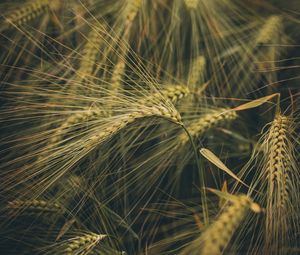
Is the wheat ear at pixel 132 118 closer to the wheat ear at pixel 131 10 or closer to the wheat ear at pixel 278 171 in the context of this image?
the wheat ear at pixel 278 171

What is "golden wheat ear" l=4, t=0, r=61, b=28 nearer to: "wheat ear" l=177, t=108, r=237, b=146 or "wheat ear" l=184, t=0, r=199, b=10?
"wheat ear" l=184, t=0, r=199, b=10

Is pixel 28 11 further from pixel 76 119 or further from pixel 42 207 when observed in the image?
pixel 42 207

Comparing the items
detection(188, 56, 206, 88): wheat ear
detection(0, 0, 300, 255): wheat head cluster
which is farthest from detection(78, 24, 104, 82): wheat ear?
detection(188, 56, 206, 88): wheat ear

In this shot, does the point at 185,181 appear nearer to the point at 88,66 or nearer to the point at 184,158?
the point at 184,158

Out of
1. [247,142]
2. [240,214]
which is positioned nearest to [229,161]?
[247,142]

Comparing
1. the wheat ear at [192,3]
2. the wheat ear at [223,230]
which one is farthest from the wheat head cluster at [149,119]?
the wheat ear at [223,230]
